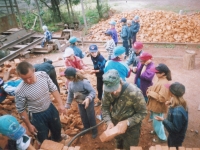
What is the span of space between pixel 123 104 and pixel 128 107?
0.10 metres

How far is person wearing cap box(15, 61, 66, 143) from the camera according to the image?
10.9ft

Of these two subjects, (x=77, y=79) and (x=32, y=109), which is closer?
(x=32, y=109)

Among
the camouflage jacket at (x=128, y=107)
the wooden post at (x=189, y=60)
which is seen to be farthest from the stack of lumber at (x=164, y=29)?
the camouflage jacket at (x=128, y=107)

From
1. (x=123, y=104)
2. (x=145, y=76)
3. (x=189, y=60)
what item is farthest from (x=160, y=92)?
(x=189, y=60)

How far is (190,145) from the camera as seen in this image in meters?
4.53

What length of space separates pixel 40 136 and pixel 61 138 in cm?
62

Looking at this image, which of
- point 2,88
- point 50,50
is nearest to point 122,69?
point 2,88

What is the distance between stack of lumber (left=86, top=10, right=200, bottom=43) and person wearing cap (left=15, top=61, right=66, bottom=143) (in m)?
8.40

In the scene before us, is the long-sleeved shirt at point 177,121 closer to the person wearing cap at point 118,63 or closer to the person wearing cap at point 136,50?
the person wearing cap at point 118,63

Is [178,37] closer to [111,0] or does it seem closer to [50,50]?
[50,50]

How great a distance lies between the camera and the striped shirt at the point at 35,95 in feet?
11.3

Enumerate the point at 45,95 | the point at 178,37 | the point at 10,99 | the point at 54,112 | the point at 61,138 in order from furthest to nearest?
the point at 178,37 → the point at 10,99 → the point at 61,138 → the point at 54,112 → the point at 45,95

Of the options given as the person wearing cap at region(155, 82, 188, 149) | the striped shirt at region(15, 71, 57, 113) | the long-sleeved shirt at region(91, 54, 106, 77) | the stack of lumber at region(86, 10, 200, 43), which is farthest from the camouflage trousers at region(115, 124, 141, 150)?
the stack of lumber at region(86, 10, 200, 43)

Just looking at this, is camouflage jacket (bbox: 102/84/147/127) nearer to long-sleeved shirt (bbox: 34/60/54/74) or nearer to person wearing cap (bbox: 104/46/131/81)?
person wearing cap (bbox: 104/46/131/81)
